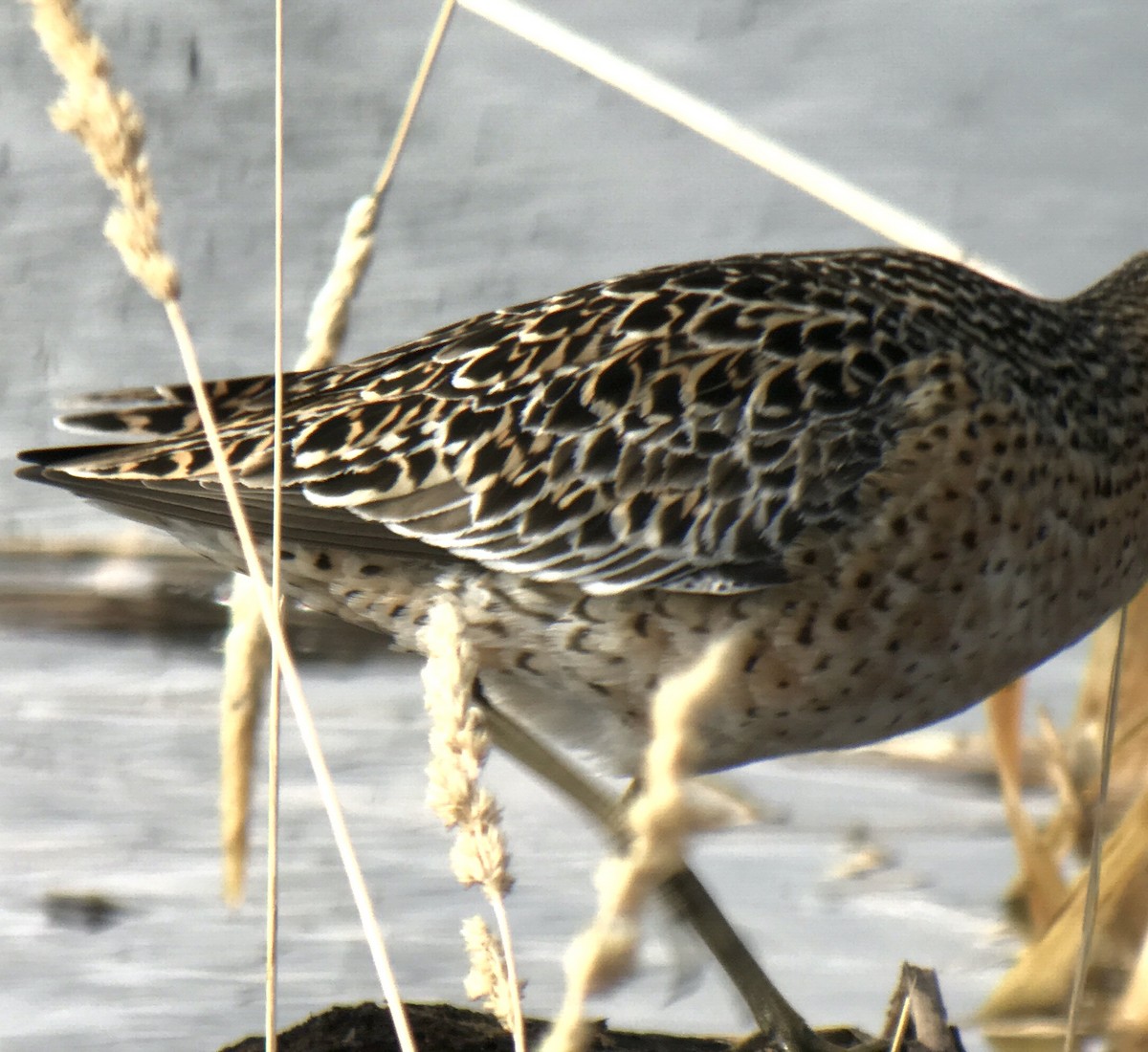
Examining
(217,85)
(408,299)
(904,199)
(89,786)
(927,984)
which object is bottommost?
(927,984)

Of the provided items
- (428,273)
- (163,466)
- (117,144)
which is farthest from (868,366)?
(428,273)

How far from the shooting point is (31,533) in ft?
14.8

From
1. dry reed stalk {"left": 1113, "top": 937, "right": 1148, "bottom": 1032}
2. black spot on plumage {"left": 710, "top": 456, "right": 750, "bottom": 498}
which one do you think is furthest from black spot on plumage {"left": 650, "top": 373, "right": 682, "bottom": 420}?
dry reed stalk {"left": 1113, "top": 937, "right": 1148, "bottom": 1032}

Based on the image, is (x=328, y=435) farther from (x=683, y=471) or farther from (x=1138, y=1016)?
(x=1138, y=1016)

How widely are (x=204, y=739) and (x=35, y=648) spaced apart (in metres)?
0.49

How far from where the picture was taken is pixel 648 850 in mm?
1428

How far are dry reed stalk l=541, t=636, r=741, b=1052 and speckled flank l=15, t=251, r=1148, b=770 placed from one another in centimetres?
156

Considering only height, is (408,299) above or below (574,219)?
below

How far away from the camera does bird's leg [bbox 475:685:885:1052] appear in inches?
127

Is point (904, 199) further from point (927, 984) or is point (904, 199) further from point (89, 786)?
point (927, 984)

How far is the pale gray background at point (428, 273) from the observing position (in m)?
3.52

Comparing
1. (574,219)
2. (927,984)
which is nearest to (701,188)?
(574,219)

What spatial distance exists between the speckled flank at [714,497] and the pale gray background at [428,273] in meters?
0.61

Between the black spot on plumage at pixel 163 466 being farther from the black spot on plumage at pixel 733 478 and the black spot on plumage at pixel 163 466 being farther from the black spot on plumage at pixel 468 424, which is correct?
the black spot on plumage at pixel 733 478
